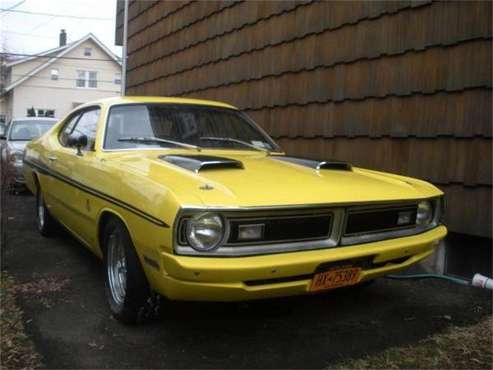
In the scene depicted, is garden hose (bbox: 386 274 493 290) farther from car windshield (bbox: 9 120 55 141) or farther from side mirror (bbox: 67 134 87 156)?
car windshield (bbox: 9 120 55 141)

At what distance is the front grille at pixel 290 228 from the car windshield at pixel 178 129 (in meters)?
1.47

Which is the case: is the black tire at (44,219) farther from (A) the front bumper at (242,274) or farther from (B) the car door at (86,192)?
→ (A) the front bumper at (242,274)

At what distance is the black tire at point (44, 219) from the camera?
5293mm

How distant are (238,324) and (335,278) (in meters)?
0.75

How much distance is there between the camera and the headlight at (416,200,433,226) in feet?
10.8

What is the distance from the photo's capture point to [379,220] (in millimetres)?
3037

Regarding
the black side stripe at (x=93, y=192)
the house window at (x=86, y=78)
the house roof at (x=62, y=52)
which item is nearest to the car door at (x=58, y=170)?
the black side stripe at (x=93, y=192)

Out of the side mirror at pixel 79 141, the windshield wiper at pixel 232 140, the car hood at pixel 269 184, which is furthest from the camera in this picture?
the windshield wiper at pixel 232 140

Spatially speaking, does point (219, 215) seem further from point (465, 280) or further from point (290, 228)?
point (465, 280)

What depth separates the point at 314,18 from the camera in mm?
5453

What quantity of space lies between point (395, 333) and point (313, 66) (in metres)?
3.15

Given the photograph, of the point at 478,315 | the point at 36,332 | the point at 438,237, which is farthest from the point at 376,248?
the point at 36,332

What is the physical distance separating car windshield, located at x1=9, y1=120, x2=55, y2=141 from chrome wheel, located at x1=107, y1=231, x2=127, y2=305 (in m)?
7.26

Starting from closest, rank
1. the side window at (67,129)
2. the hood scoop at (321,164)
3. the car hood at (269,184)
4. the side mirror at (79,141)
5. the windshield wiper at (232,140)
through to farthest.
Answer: the car hood at (269,184)
the hood scoop at (321,164)
the side mirror at (79,141)
the windshield wiper at (232,140)
the side window at (67,129)
